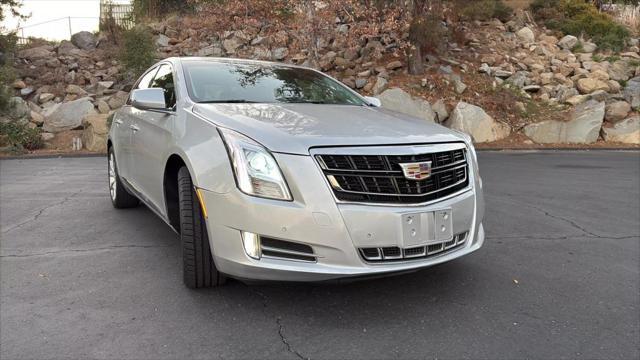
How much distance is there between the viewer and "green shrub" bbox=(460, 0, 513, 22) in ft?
52.0

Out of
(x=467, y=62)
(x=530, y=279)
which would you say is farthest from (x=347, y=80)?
(x=530, y=279)

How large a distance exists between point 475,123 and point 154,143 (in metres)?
10.9

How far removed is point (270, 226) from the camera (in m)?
2.71

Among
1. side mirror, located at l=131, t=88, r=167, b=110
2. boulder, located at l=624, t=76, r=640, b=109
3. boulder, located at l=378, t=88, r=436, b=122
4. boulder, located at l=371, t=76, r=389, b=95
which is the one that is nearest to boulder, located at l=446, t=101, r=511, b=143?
boulder, located at l=378, t=88, r=436, b=122

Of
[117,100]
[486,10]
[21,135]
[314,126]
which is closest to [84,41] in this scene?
[117,100]

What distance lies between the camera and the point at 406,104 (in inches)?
535

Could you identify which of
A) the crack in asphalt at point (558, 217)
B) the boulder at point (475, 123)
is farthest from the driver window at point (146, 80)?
the boulder at point (475, 123)

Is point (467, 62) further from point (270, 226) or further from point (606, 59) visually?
point (270, 226)

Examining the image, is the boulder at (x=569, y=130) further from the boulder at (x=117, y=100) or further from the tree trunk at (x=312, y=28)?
the boulder at (x=117, y=100)

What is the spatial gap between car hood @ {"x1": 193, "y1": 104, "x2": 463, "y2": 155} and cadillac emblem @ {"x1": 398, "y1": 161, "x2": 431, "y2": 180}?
6.3 inches

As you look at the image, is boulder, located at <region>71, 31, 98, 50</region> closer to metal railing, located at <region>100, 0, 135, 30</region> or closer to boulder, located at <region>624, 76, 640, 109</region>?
metal railing, located at <region>100, 0, 135, 30</region>

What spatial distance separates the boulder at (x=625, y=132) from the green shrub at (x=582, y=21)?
5.20m

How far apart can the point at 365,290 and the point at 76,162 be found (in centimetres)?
935

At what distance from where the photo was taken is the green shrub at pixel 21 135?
41.8 ft
